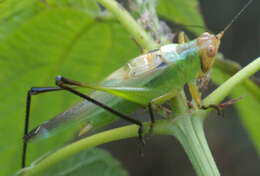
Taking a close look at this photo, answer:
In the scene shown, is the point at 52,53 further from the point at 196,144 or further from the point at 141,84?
the point at 196,144

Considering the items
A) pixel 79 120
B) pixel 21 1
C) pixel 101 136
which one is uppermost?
pixel 21 1

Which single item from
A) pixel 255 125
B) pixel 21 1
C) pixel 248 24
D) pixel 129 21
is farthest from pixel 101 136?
pixel 248 24

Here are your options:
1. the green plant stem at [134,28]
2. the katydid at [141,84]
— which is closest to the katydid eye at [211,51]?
the katydid at [141,84]

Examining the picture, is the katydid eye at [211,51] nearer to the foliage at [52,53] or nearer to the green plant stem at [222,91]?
the green plant stem at [222,91]

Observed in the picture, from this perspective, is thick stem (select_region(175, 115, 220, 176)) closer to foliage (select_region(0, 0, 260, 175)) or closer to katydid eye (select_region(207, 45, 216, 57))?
katydid eye (select_region(207, 45, 216, 57))

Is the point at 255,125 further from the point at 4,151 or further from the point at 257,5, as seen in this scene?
the point at 257,5

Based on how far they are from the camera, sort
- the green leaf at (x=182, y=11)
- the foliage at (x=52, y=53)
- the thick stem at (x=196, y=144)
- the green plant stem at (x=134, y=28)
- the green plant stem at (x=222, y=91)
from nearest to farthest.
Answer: the thick stem at (x=196, y=144), the green plant stem at (x=222, y=91), the green plant stem at (x=134, y=28), the foliage at (x=52, y=53), the green leaf at (x=182, y=11)

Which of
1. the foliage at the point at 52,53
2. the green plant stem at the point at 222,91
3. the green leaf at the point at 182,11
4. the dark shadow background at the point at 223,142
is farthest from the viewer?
the dark shadow background at the point at 223,142

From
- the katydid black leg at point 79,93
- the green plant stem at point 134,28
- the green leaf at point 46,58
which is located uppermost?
the green leaf at point 46,58
